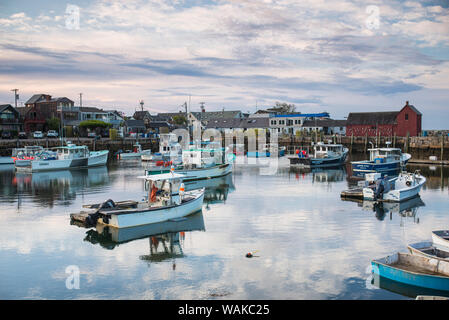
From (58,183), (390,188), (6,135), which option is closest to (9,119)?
(6,135)

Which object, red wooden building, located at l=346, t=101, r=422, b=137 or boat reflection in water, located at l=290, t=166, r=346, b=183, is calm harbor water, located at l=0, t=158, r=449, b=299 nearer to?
boat reflection in water, located at l=290, t=166, r=346, b=183

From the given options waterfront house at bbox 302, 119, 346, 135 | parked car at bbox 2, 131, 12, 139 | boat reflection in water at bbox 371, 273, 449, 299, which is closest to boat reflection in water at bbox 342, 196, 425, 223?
boat reflection in water at bbox 371, 273, 449, 299

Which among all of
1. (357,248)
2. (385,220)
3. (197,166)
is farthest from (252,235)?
(197,166)

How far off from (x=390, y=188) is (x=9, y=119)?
70.3 m

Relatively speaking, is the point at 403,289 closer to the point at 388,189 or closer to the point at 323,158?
the point at 388,189

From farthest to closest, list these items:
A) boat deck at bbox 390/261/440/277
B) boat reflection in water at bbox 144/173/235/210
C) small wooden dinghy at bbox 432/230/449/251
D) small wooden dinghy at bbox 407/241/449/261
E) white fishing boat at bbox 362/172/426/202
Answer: boat reflection in water at bbox 144/173/235/210
white fishing boat at bbox 362/172/426/202
small wooden dinghy at bbox 432/230/449/251
small wooden dinghy at bbox 407/241/449/261
boat deck at bbox 390/261/440/277

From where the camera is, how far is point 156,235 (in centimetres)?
1873

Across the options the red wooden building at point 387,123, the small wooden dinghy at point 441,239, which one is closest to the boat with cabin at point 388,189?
the small wooden dinghy at point 441,239

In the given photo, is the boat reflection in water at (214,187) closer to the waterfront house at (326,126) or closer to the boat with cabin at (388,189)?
the boat with cabin at (388,189)

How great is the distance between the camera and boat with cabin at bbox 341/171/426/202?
26375 mm

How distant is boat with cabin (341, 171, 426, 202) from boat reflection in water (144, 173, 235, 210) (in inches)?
343

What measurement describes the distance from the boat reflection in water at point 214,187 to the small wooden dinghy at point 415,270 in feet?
45.9

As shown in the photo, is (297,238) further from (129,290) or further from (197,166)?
(197,166)

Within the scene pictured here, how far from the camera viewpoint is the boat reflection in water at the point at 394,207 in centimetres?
2294
